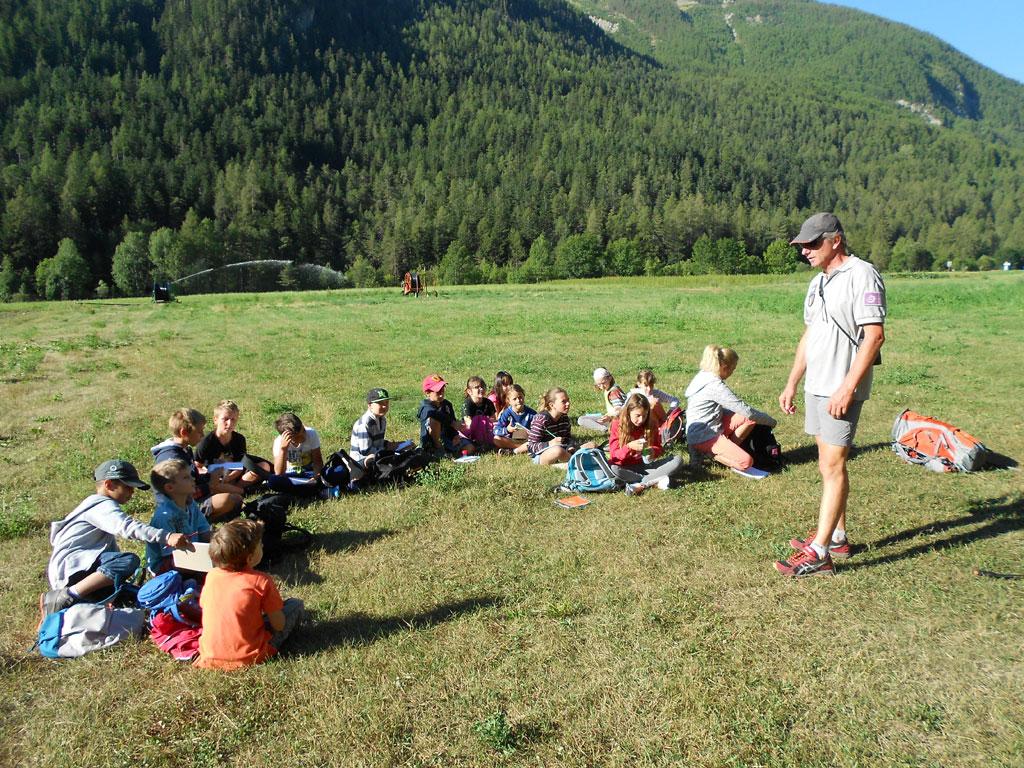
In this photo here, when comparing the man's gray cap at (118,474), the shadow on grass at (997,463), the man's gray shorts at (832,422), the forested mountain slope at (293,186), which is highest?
the forested mountain slope at (293,186)

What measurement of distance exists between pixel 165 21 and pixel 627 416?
228644 millimetres

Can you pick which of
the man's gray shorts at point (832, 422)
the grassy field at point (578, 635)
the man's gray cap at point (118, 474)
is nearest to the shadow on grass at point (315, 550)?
the grassy field at point (578, 635)

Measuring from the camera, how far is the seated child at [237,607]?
4.58 meters

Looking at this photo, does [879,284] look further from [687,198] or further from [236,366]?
[687,198]

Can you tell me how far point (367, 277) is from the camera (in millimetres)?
116750

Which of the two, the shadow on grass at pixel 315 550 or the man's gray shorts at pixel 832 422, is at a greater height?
the man's gray shorts at pixel 832 422

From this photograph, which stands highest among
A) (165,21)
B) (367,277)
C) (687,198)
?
(165,21)

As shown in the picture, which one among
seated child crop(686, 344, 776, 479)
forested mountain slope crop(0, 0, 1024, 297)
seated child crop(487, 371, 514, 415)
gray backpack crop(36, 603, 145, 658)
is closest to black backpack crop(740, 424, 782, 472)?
seated child crop(686, 344, 776, 479)

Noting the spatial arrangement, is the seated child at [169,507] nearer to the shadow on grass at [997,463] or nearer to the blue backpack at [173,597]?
the blue backpack at [173,597]

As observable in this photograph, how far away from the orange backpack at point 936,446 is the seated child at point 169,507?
896 centimetres

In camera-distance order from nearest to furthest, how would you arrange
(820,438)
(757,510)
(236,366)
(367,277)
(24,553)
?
(820,438) < (24,553) < (757,510) < (236,366) < (367,277)

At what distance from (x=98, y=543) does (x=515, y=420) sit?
619 centimetres

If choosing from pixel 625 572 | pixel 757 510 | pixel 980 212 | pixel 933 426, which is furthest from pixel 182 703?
pixel 980 212

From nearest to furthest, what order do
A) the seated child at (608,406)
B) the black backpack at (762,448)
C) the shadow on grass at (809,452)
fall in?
the black backpack at (762,448), the shadow on grass at (809,452), the seated child at (608,406)
